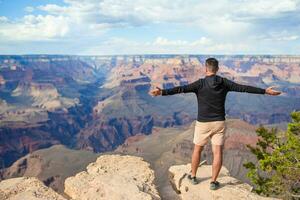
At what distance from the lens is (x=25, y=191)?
1055 centimetres

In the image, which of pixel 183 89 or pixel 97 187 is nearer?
pixel 183 89

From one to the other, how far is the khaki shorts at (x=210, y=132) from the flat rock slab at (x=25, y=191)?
→ 413cm

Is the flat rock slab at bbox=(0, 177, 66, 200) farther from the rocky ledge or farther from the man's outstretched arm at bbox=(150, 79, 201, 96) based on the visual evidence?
the man's outstretched arm at bbox=(150, 79, 201, 96)

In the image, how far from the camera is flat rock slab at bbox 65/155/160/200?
984 cm

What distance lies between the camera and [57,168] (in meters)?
108

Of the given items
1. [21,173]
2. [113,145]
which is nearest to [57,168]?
[21,173]

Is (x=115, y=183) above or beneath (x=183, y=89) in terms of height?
beneath

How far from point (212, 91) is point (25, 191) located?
19.5ft

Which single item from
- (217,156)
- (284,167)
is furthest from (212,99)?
(284,167)

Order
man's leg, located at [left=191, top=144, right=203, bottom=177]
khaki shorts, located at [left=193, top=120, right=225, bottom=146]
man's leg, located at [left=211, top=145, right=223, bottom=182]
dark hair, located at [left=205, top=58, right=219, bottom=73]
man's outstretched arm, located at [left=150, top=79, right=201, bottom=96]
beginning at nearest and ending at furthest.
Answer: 1. dark hair, located at [left=205, top=58, right=219, bottom=73]
2. man's outstretched arm, located at [left=150, top=79, right=201, bottom=96]
3. khaki shorts, located at [left=193, top=120, right=225, bottom=146]
4. man's leg, located at [left=211, top=145, right=223, bottom=182]
5. man's leg, located at [left=191, top=144, right=203, bottom=177]

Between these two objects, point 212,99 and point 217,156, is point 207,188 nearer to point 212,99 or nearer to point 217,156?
point 217,156

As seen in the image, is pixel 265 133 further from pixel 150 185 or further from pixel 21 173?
pixel 21 173

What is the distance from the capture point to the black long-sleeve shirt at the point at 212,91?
32.2 feet

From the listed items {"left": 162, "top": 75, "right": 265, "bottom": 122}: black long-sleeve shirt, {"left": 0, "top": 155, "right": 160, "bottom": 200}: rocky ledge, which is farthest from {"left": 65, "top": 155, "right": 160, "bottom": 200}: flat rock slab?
{"left": 162, "top": 75, "right": 265, "bottom": 122}: black long-sleeve shirt
